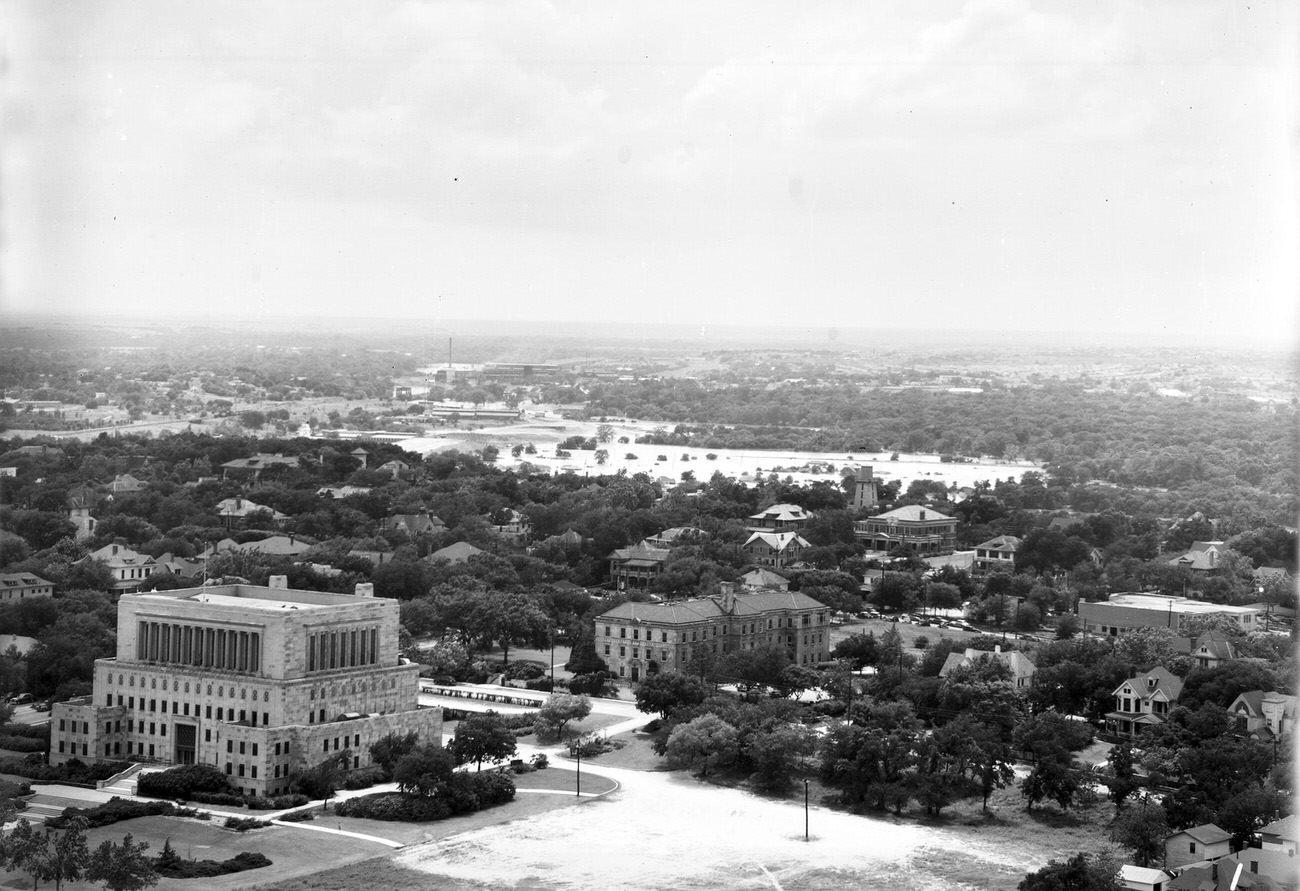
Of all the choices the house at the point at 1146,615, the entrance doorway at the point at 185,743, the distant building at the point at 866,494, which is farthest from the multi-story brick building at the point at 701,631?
the distant building at the point at 866,494

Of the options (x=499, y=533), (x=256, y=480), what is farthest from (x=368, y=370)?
(x=499, y=533)

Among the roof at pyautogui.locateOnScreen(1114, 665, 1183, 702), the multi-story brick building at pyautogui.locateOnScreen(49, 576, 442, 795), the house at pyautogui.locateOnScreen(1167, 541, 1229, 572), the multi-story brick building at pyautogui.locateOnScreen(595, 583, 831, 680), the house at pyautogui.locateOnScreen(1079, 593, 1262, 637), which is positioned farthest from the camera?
the house at pyautogui.locateOnScreen(1167, 541, 1229, 572)

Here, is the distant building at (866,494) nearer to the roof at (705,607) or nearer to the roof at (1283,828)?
the roof at (705,607)

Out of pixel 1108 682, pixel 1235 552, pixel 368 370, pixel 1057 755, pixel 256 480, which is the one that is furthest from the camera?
pixel 368 370

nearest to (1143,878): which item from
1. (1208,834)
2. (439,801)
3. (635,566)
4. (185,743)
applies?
(1208,834)

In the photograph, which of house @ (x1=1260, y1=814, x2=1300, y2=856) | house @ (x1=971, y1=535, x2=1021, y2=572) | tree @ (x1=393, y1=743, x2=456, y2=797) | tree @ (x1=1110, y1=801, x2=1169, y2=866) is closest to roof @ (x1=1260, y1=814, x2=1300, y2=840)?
house @ (x1=1260, y1=814, x2=1300, y2=856)

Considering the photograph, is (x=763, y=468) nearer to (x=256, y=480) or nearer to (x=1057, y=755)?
(x=256, y=480)

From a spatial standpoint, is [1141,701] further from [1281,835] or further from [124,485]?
[124,485]

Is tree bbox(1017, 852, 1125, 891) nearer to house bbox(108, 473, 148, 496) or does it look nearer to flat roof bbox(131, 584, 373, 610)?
flat roof bbox(131, 584, 373, 610)
